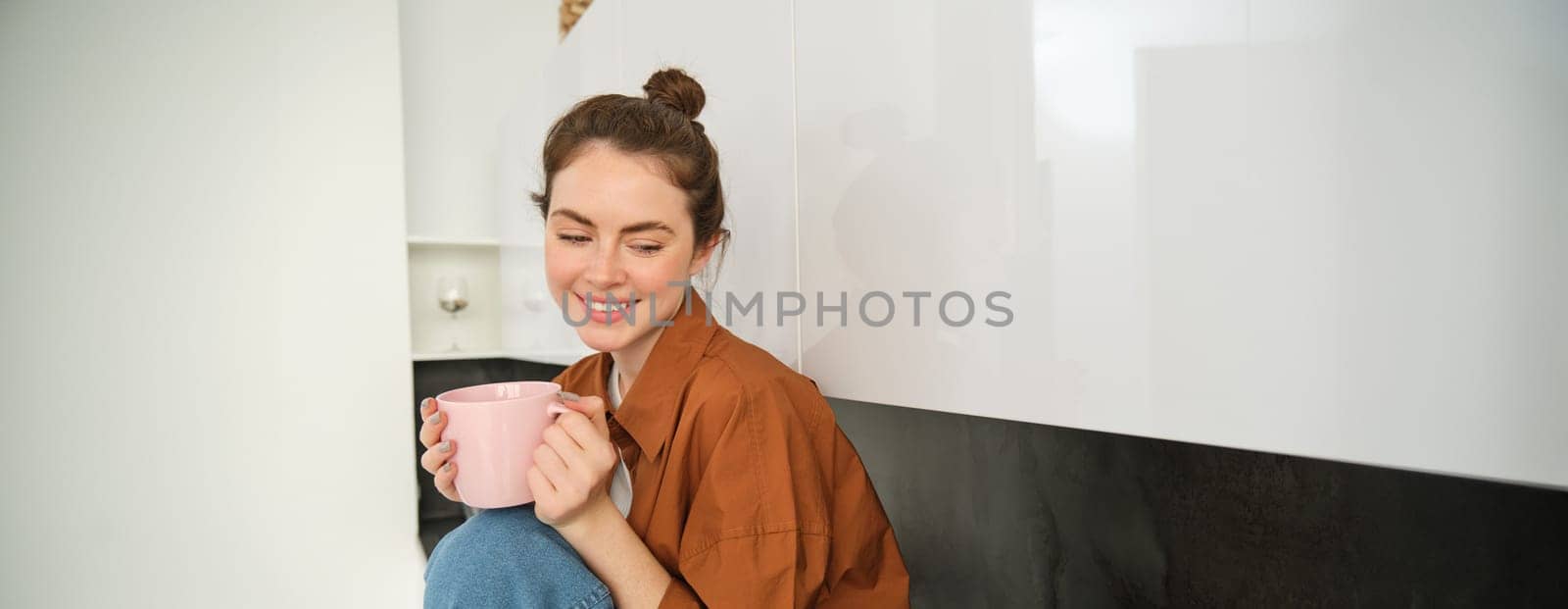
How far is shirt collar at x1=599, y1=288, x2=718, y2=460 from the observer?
0.79 meters

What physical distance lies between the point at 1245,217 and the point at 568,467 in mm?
547

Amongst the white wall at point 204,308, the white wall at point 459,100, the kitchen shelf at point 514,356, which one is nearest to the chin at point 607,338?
the kitchen shelf at point 514,356

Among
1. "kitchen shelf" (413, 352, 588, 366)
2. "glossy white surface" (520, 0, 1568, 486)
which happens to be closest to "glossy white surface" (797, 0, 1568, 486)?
"glossy white surface" (520, 0, 1568, 486)

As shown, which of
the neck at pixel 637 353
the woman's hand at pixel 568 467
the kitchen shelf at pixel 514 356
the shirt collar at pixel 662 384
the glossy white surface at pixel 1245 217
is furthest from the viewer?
the kitchen shelf at pixel 514 356

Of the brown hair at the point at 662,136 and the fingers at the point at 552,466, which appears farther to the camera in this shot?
the brown hair at the point at 662,136

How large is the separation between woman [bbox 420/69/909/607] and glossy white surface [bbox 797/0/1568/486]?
0.58 feet

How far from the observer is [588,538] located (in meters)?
0.71

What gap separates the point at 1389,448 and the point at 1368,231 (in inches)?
5.1

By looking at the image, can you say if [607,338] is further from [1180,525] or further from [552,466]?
[1180,525]

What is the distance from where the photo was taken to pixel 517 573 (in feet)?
2.28

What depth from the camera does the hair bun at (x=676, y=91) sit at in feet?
2.88

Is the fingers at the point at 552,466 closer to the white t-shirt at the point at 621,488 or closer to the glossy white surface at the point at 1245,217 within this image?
the white t-shirt at the point at 621,488

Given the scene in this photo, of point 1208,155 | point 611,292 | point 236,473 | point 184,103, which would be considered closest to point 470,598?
point 611,292

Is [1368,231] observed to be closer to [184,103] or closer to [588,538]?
[588,538]
